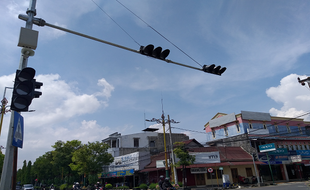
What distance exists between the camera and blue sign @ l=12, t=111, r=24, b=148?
4.34 metres

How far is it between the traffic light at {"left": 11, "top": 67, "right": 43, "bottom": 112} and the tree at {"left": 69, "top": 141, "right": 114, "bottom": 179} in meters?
30.8

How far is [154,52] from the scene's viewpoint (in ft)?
21.4

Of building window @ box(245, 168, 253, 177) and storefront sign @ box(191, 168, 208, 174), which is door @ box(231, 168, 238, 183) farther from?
storefront sign @ box(191, 168, 208, 174)

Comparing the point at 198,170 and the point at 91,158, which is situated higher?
the point at 91,158

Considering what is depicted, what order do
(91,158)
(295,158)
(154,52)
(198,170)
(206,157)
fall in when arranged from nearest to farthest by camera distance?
(154,52) → (198,170) → (206,157) → (295,158) → (91,158)

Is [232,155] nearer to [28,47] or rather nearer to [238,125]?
[238,125]

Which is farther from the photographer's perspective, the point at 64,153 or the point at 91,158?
the point at 64,153

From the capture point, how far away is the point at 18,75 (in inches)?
180

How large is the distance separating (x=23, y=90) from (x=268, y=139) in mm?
36631

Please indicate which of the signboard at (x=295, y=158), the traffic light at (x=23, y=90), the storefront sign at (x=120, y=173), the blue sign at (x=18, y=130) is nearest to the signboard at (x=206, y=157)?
the storefront sign at (x=120, y=173)

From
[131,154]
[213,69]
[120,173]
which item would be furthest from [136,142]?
[213,69]

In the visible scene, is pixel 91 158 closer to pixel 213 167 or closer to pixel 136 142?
pixel 136 142

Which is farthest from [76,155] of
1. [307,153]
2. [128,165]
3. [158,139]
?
[307,153]

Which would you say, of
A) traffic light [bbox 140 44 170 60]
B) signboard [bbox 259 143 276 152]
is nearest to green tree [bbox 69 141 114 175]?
signboard [bbox 259 143 276 152]
